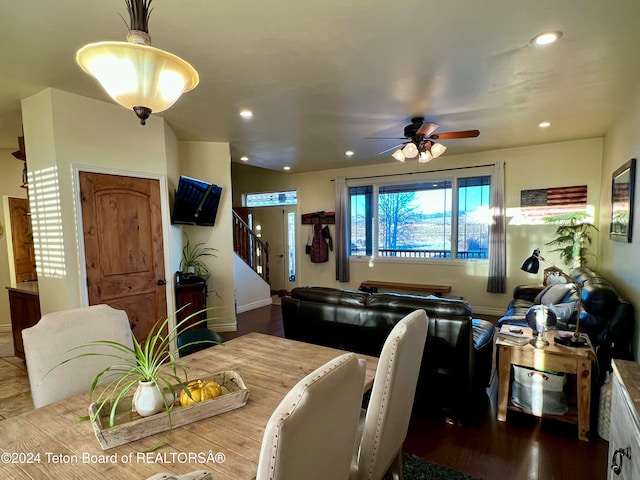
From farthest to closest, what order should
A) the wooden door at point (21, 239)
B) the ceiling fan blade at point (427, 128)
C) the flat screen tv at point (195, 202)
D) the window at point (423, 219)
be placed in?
the window at point (423, 219)
the wooden door at point (21, 239)
the flat screen tv at point (195, 202)
the ceiling fan blade at point (427, 128)

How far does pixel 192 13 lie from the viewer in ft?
6.14

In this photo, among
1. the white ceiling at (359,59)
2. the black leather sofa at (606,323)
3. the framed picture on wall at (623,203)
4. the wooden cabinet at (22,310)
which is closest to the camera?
the white ceiling at (359,59)

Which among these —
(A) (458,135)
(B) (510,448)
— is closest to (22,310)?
(B) (510,448)

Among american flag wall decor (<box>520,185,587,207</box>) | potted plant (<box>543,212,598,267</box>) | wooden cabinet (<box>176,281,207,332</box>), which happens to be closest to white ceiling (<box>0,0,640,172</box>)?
american flag wall decor (<box>520,185,587,207</box>)

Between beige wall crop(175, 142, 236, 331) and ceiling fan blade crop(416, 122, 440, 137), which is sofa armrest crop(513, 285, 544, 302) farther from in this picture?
beige wall crop(175, 142, 236, 331)

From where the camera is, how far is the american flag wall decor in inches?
188

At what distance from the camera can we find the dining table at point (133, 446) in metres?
0.97

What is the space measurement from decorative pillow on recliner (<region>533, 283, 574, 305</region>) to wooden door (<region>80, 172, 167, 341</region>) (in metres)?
4.45

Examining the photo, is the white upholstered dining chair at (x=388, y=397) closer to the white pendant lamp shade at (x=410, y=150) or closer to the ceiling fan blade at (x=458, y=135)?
the white pendant lamp shade at (x=410, y=150)

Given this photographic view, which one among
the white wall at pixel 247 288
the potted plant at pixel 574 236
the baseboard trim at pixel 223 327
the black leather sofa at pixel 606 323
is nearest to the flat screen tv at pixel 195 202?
the white wall at pixel 247 288

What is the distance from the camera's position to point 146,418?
1155 millimetres

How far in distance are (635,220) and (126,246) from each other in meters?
4.73

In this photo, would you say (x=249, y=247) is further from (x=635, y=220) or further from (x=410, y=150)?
(x=635, y=220)

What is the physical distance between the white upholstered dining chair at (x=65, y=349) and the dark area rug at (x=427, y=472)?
175 cm
